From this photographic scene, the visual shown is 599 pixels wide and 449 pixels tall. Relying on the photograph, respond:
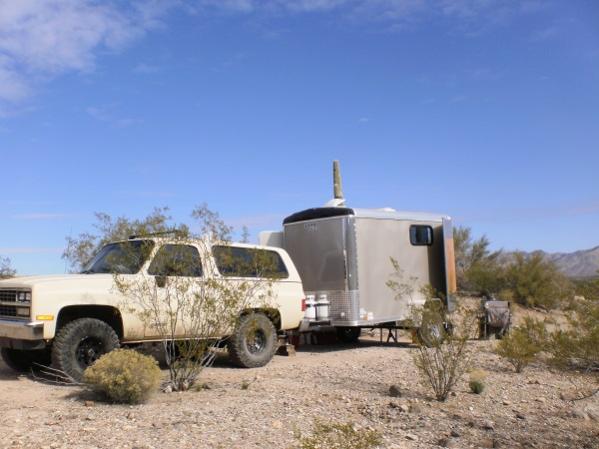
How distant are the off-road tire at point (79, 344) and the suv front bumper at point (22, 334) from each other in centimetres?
24

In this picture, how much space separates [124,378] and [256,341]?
3.73 meters

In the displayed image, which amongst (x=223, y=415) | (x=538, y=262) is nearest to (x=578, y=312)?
(x=223, y=415)

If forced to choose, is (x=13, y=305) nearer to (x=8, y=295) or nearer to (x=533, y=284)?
(x=8, y=295)

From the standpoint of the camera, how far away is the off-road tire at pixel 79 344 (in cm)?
817

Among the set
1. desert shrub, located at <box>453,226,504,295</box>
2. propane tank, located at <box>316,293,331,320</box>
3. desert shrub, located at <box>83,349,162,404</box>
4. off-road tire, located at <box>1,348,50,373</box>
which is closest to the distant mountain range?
desert shrub, located at <box>453,226,504,295</box>

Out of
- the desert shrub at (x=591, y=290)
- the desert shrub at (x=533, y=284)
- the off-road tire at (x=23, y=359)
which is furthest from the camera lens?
the desert shrub at (x=533, y=284)

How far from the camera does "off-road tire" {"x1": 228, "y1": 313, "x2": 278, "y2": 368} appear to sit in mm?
10023

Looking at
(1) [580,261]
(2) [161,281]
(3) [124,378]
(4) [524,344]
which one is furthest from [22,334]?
(1) [580,261]

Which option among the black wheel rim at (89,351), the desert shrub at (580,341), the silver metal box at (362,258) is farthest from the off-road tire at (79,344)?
the desert shrub at (580,341)

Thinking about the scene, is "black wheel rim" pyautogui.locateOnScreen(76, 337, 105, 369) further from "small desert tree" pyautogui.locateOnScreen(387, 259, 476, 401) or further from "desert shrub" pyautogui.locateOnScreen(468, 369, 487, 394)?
"desert shrub" pyautogui.locateOnScreen(468, 369, 487, 394)

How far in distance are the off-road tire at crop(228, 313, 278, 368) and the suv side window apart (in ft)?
5.15

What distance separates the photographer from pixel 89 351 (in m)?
8.49

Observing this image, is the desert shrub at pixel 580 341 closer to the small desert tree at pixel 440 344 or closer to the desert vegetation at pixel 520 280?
the small desert tree at pixel 440 344

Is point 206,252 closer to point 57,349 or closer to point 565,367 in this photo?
point 57,349
